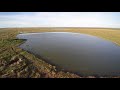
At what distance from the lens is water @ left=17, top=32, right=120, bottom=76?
551 centimetres

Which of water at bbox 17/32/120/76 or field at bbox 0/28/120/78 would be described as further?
water at bbox 17/32/120/76

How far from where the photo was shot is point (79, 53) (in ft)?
22.2

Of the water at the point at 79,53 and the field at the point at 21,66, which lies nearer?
the field at the point at 21,66

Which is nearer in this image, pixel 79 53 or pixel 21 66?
pixel 21 66

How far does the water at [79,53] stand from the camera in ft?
18.1

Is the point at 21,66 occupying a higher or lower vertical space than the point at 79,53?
lower
